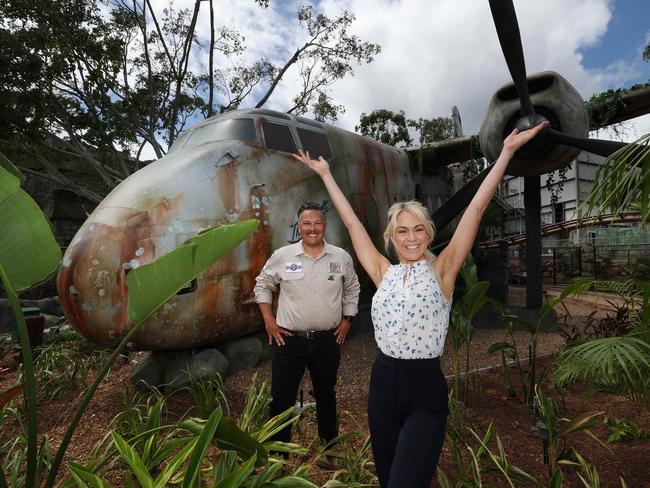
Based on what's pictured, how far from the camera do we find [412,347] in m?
1.87

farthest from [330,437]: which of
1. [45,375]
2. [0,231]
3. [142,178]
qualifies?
[45,375]

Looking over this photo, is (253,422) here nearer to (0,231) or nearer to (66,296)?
(66,296)

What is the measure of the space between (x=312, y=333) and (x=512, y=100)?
224 inches

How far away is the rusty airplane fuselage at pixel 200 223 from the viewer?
3453 millimetres

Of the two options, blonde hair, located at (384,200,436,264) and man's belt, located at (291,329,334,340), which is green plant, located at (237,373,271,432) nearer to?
man's belt, located at (291,329,334,340)

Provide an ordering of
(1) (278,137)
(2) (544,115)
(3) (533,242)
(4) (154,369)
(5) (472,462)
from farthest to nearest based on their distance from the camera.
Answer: (3) (533,242)
(2) (544,115)
(1) (278,137)
(4) (154,369)
(5) (472,462)

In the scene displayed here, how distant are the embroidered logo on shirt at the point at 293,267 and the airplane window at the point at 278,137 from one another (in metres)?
2.42

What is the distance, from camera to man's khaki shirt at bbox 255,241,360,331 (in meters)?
2.87

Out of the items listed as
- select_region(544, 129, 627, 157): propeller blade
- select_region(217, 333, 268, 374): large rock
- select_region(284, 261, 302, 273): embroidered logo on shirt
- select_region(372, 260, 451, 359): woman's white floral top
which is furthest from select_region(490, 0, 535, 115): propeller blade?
select_region(217, 333, 268, 374): large rock

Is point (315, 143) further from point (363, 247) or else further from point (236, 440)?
point (236, 440)

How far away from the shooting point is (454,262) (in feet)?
6.59

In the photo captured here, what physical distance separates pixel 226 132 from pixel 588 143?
15.8ft

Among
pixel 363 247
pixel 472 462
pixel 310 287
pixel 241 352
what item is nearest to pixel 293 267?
pixel 310 287

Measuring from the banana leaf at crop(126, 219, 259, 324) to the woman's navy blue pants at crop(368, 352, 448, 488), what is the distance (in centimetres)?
91
